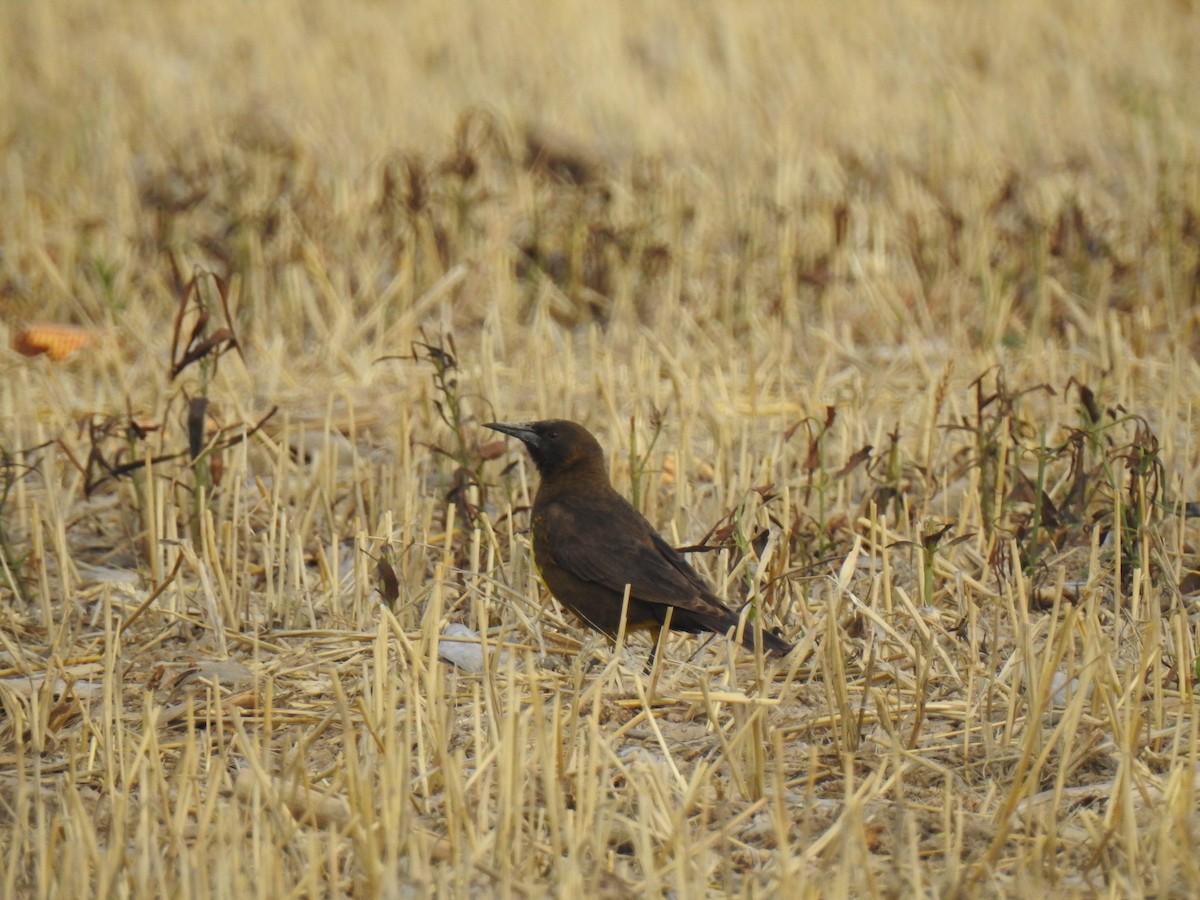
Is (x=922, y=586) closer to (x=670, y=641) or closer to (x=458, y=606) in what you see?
(x=670, y=641)

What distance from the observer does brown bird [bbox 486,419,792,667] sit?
15.1 ft

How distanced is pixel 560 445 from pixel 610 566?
0.71 meters

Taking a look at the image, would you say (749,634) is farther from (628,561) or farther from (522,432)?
(522,432)

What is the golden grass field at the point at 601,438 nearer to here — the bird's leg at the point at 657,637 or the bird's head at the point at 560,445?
the bird's leg at the point at 657,637

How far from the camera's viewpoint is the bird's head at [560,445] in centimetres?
532

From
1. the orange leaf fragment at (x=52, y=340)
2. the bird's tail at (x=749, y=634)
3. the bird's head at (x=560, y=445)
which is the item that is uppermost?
the orange leaf fragment at (x=52, y=340)

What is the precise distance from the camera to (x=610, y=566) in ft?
15.6

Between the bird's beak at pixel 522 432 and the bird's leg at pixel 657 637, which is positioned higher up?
the bird's beak at pixel 522 432

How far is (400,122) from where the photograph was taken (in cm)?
1242

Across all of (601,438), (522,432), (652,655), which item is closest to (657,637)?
(652,655)

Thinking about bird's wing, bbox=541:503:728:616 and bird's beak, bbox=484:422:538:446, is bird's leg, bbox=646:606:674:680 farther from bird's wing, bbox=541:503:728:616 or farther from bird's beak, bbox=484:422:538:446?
bird's beak, bbox=484:422:538:446

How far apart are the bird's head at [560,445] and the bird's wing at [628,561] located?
0.31 metres

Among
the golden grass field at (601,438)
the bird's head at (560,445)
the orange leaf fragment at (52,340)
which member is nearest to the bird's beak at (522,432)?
the bird's head at (560,445)

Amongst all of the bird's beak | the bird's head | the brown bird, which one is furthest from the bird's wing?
the bird's beak
